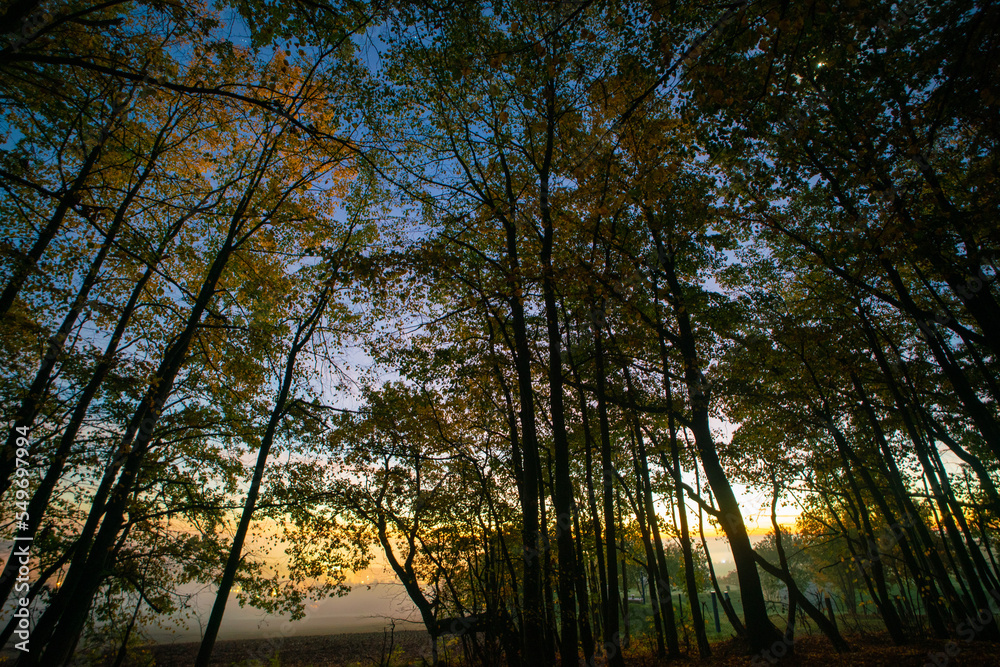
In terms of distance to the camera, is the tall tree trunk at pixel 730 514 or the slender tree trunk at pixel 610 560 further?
the tall tree trunk at pixel 730 514

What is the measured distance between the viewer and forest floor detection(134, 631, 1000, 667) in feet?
28.8

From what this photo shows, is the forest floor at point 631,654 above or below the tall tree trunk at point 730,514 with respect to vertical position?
below

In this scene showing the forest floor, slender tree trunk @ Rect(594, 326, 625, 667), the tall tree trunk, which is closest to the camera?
slender tree trunk @ Rect(594, 326, 625, 667)

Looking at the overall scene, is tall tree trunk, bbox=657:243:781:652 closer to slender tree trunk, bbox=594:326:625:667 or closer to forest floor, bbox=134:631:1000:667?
forest floor, bbox=134:631:1000:667

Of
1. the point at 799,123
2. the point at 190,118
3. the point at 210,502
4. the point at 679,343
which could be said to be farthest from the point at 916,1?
the point at 210,502

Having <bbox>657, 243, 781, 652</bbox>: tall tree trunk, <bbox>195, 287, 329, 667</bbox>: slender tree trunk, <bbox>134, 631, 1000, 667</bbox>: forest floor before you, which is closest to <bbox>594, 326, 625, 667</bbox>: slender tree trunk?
<bbox>657, 243, 781, 652</bbox>: tall tree trunk

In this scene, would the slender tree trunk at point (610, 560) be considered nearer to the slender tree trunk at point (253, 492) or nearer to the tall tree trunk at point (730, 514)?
the tall tree trunk at point (730, 514)

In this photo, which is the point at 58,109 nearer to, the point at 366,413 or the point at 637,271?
the point at 366,413

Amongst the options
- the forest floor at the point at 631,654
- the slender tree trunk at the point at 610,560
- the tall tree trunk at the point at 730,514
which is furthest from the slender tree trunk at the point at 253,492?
the tall tree trunk at the point at 730,514

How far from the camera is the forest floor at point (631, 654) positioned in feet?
28.8

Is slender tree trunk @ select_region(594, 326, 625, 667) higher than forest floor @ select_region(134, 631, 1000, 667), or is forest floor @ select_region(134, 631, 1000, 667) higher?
slender tree trunk @ select_region(594, 326, 625, 667)

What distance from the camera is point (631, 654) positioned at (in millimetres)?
16734

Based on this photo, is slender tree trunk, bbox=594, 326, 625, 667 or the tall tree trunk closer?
slender tree trunk, bbox=594, 326, 625, 667

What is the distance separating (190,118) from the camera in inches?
389
